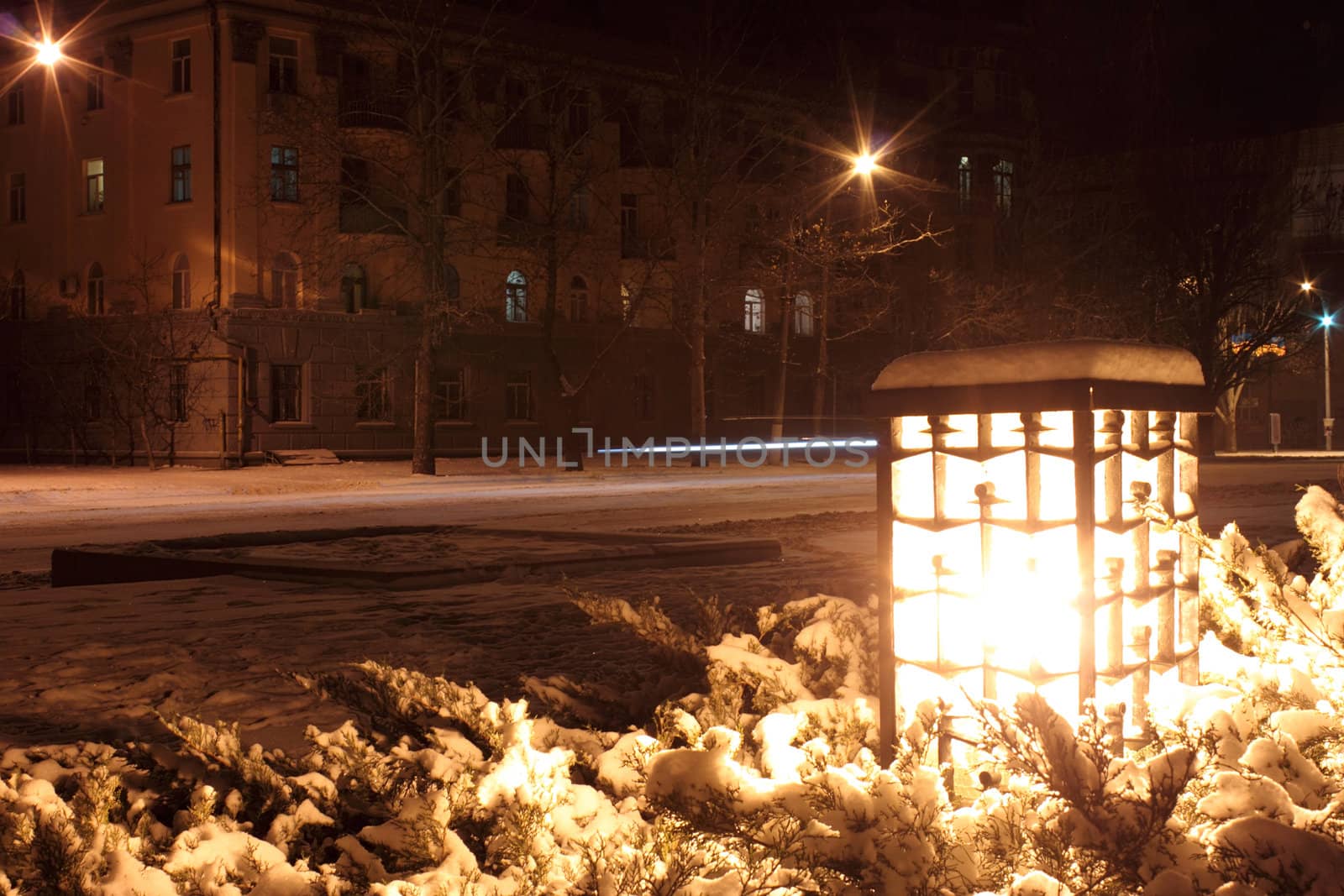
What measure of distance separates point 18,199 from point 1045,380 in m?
49.7

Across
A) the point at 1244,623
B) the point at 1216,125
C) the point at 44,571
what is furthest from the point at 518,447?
the point at 1244,623

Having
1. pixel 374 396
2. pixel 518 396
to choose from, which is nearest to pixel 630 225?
pixel 518 396

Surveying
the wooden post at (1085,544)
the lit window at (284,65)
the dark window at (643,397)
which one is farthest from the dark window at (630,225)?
the wooden post at (1085,544)

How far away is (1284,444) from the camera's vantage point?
65875 mm

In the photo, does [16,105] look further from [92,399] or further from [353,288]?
[353,288]

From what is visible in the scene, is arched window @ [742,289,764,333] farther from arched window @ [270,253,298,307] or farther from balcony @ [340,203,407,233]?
arched window @ [270,253,298,307]

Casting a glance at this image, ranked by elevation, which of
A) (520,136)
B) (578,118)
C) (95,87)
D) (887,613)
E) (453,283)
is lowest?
(887,613)

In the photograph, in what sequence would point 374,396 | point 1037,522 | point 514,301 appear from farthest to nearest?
point 514,301, point 374,396, point 1037,522

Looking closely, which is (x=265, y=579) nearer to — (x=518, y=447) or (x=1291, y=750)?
(x=1291, y=750)

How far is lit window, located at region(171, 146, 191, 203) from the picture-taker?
42500 millimetres

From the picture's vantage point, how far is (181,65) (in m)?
42.8

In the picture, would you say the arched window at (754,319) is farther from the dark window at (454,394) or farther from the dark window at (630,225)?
the dark window at (454,394)

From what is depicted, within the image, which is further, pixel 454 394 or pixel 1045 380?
pixel 454 394

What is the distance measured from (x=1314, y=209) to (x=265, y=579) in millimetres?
43343
